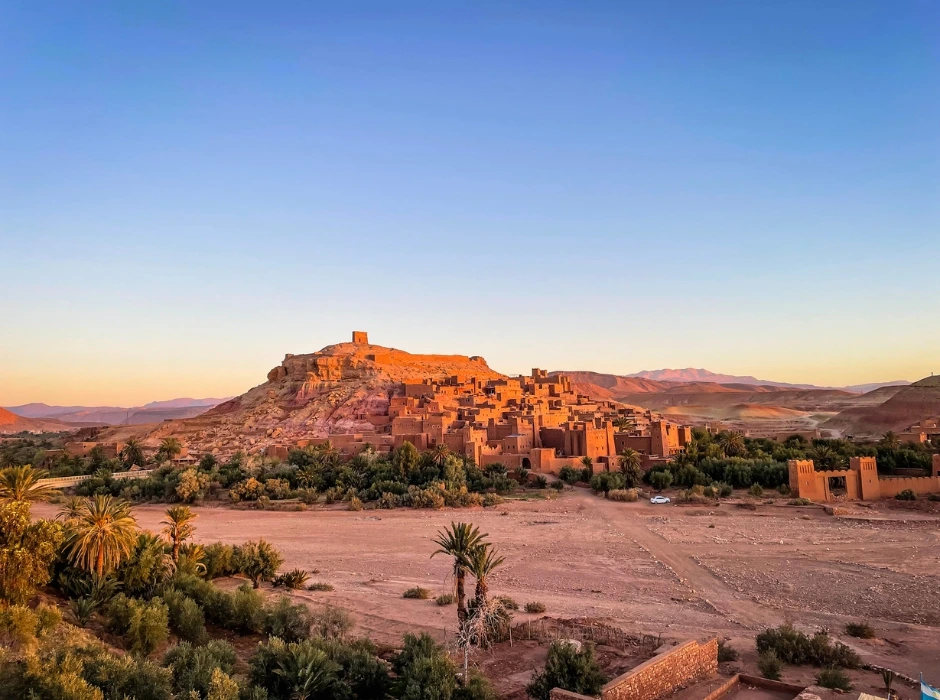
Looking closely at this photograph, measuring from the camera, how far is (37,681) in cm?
732

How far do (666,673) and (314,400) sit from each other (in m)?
42.9

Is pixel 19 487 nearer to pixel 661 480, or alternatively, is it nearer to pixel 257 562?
pixel 257 562

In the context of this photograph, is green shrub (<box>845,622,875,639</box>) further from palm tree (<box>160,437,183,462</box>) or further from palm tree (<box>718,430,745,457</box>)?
palm tree (<box>160,437,183,462</box>)

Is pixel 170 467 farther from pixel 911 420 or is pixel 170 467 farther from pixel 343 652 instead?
pixel 911 420

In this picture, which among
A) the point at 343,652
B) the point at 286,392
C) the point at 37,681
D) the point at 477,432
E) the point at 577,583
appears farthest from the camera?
the point at 286,392

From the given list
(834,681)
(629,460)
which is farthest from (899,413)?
(834,681)

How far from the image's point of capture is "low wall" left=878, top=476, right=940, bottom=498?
26920mm

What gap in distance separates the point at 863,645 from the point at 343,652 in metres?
9.82

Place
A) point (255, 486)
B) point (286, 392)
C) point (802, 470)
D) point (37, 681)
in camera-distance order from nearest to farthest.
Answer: point (37, 681)
point (802, 470)
point (255, 486)
point (286, 392)

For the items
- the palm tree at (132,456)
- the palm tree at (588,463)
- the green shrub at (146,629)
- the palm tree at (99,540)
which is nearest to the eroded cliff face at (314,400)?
the palm tree at (132,456)

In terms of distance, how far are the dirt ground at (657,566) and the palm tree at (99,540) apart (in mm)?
4271

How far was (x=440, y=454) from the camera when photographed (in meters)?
33.4

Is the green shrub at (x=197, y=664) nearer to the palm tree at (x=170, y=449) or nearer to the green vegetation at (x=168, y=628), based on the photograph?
the green vegetation at (x=168, y=628)

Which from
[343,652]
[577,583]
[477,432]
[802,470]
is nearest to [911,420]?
[802,470]
